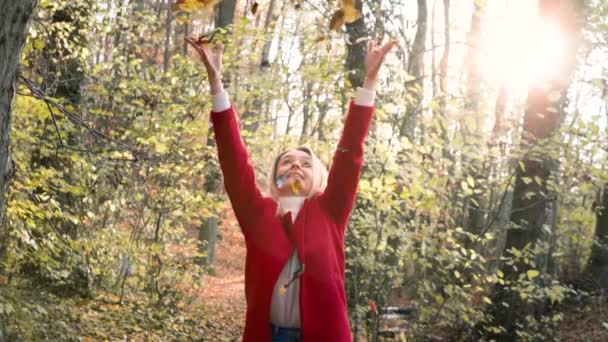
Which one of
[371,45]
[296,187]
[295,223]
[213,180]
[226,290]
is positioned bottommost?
[226,290]

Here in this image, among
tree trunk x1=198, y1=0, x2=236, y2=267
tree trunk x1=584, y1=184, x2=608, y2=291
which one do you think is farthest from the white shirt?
tree trunk x1=584, y1=184, x2=608, y2=291

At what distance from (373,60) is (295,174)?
2.11 feet

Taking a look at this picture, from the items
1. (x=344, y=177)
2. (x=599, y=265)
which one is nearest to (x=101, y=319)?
(x=344, y=177)

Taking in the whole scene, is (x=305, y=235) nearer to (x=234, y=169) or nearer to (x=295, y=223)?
(x=295, y=223)

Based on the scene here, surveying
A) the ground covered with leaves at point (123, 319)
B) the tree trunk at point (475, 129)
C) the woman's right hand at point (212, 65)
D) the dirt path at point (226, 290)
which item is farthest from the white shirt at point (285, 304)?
the dirt path at point (226, 290)

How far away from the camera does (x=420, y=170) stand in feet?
18.6

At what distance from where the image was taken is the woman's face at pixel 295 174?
293cm

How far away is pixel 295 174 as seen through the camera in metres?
2.96

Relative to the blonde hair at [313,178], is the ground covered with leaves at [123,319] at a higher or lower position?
lower

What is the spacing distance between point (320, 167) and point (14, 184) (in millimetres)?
3042

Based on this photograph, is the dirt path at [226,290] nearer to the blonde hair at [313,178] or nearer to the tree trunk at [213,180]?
the tree trunk at [213,180]

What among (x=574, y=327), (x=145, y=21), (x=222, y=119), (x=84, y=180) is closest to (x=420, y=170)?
(x=222, y=119)

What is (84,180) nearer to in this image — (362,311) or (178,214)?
(178,214)

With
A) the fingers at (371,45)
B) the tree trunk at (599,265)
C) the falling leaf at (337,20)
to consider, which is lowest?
the tree trunk at (599,265)
